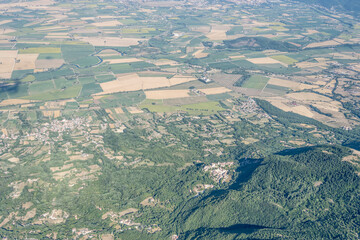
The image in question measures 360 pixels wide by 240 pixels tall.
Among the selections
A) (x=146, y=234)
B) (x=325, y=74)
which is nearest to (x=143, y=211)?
(x=146, y=234)

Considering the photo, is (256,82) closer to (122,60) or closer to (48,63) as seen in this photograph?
(122,60)

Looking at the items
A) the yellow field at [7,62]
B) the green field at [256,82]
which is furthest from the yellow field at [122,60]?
the green field at [256,82]

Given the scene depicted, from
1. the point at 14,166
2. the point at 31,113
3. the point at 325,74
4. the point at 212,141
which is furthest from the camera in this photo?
the point at 325,74

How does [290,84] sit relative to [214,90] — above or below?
below

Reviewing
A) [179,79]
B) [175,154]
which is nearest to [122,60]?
[179,79]

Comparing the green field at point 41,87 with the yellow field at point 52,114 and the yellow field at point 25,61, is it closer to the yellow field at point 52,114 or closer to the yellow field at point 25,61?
the yellow field at point 52,114

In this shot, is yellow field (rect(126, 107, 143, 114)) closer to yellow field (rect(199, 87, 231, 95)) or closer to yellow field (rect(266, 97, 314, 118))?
yellow field (rect(199, 87, 231, 95))

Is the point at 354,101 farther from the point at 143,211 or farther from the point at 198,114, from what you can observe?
the point at 143,211
